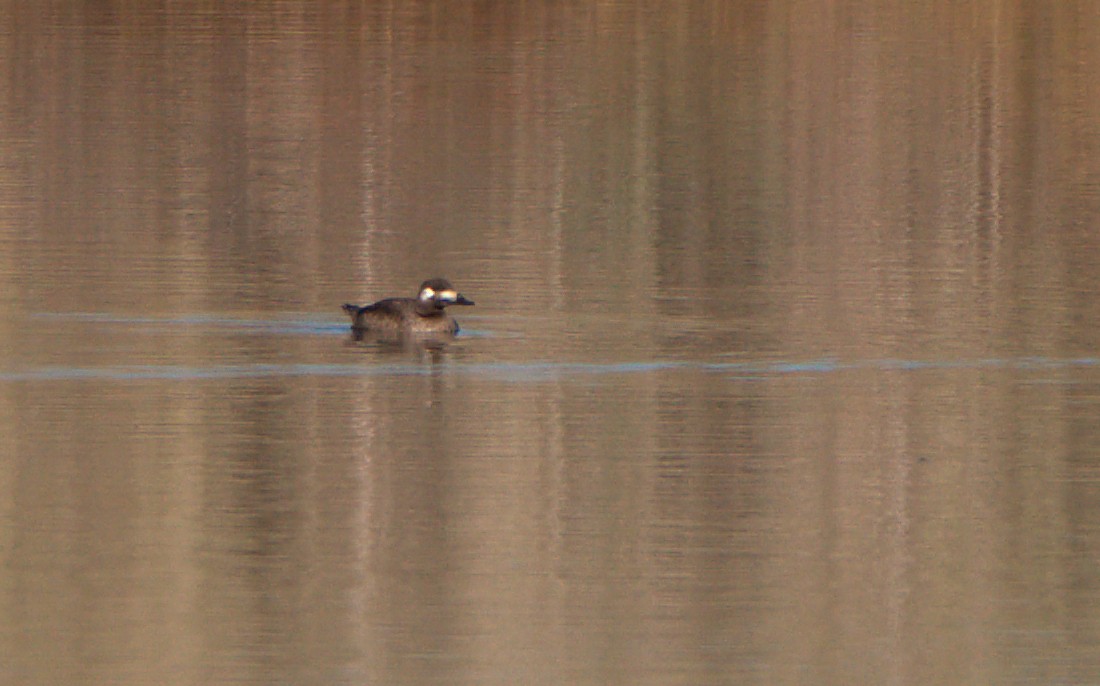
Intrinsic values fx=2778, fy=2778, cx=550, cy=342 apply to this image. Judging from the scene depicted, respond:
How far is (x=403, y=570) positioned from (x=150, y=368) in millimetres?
6272

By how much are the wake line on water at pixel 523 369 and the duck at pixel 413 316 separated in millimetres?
1100

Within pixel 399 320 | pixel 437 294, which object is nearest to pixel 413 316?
pixel 399 320

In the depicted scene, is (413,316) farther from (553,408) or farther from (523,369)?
(553,408)

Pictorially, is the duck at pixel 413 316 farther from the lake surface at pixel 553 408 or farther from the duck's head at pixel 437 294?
the lake surface at pixel 553 408

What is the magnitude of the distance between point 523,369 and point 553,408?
1638 mm

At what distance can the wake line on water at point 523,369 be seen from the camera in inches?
725

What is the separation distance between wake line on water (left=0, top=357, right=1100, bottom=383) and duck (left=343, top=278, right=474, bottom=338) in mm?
1100

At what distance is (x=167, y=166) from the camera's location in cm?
3400

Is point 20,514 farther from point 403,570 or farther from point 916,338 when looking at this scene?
point 916,338

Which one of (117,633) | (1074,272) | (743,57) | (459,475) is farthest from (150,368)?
(743,57)

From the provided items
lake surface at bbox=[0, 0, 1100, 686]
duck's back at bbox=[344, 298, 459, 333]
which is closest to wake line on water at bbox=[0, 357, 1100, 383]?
lake surface at bbox=[0, 0, 1100, 686]

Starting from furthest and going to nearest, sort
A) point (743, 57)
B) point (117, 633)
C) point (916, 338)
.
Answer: point (743, 57) < point (916, 338) < point (117, 633)

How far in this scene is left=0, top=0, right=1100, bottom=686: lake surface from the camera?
11781mm

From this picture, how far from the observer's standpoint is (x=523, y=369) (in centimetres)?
1894
